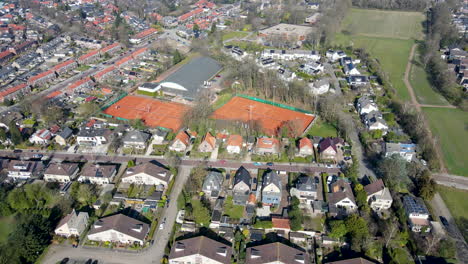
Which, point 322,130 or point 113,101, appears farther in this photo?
point 113,101

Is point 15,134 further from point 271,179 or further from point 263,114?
point 263,114

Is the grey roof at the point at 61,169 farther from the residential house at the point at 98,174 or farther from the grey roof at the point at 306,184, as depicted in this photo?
the grey roof at the point at 306,184

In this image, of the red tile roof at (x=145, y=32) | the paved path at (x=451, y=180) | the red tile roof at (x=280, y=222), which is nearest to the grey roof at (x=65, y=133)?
the red tile roof at (x=280, y=222)

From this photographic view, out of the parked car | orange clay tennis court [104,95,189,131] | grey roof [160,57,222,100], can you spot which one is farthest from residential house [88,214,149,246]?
the parked car

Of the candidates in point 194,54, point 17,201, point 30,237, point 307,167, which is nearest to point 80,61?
point 194,54

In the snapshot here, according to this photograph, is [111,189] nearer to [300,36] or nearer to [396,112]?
[396,112]

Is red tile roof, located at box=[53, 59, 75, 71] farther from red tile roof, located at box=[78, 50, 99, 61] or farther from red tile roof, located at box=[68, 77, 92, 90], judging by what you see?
red tile roof, located at box=[68, 77, 92, 90]

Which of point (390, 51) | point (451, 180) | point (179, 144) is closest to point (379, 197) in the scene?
point (451, 180)
